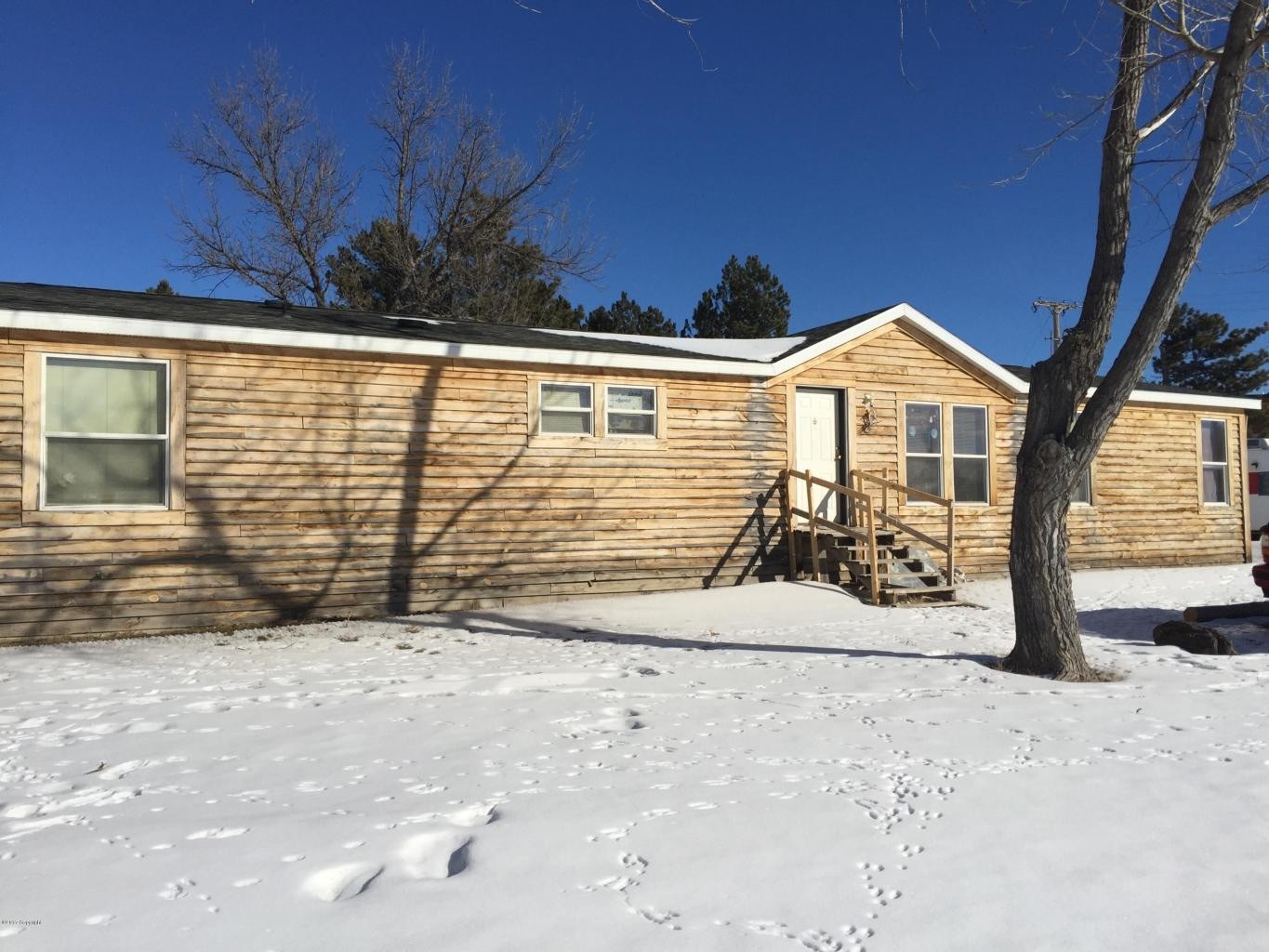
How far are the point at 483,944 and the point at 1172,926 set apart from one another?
6.82 feet

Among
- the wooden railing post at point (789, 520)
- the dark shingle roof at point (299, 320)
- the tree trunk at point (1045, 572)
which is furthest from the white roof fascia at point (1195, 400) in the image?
the tree trunk at point (1045, 572)

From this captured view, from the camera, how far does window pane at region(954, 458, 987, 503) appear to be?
14188 mm

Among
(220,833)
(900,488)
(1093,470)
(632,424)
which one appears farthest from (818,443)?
(220,833)

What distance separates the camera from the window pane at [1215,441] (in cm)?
1700

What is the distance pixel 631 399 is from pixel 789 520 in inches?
107

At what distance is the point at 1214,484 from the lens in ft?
55.9

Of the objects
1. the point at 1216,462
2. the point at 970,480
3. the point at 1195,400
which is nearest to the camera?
the point at 970,480

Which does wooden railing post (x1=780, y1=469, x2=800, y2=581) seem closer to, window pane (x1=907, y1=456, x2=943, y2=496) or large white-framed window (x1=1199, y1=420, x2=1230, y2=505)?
window pane (x1=907, y1=456, x2=943, y2=496)

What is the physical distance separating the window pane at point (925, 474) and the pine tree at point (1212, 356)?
117 ft

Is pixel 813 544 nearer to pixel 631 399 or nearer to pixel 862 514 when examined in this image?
pixel 862 514

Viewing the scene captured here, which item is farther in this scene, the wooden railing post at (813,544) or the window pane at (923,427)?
the window pane at (923,427)

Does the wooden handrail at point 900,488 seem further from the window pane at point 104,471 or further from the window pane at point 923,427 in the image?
the window pane at point 104,471

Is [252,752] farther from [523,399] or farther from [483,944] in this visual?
[523,399]

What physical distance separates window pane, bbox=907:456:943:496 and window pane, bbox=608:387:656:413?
418cm
